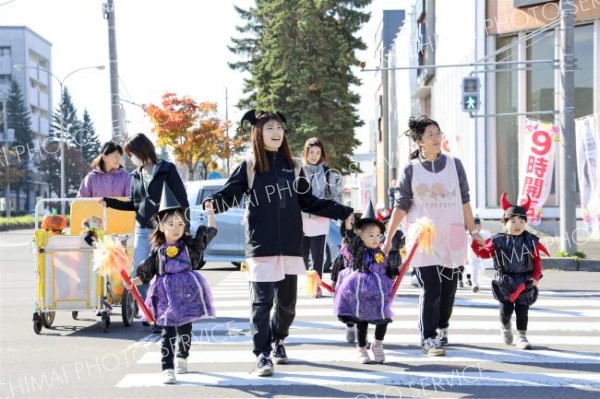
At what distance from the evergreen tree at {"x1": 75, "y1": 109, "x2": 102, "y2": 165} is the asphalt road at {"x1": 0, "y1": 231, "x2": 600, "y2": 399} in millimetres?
84020

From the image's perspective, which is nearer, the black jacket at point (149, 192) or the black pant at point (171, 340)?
the black pant at point (171, 340)

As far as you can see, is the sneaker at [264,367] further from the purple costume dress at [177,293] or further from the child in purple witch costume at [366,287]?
the child in purple witch costume at [366,287]

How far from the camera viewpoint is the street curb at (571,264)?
49.5 ft

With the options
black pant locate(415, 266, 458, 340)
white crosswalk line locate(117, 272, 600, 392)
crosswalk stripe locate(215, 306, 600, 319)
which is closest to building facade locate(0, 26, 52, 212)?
crosswalk stripe locate(215, 306, 600, 319)

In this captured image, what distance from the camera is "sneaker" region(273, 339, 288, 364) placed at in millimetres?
6156

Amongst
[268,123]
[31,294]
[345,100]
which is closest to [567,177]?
[31,294]

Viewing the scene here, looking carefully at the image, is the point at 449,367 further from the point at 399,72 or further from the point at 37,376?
the point at 399,72

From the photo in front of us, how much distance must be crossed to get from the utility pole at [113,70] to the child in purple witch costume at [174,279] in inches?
445

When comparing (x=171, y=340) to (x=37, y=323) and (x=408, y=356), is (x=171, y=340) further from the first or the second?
(x=37, y=323)

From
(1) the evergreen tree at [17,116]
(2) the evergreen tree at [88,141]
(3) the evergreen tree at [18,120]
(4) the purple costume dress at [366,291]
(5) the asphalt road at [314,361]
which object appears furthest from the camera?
(2) the evergreen tree at [88,141]

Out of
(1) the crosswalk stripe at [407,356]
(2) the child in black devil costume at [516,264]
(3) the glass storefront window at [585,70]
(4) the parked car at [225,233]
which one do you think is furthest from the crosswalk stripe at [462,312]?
(3) the glass storefront window at [585,70]

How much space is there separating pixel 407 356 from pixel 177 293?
81.3 inches

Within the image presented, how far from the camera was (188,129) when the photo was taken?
1639 inches

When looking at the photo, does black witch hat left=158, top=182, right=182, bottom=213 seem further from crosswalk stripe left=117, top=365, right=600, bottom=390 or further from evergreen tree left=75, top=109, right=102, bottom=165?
evergreen tree left=75, top=109, right=102, bottom=165
